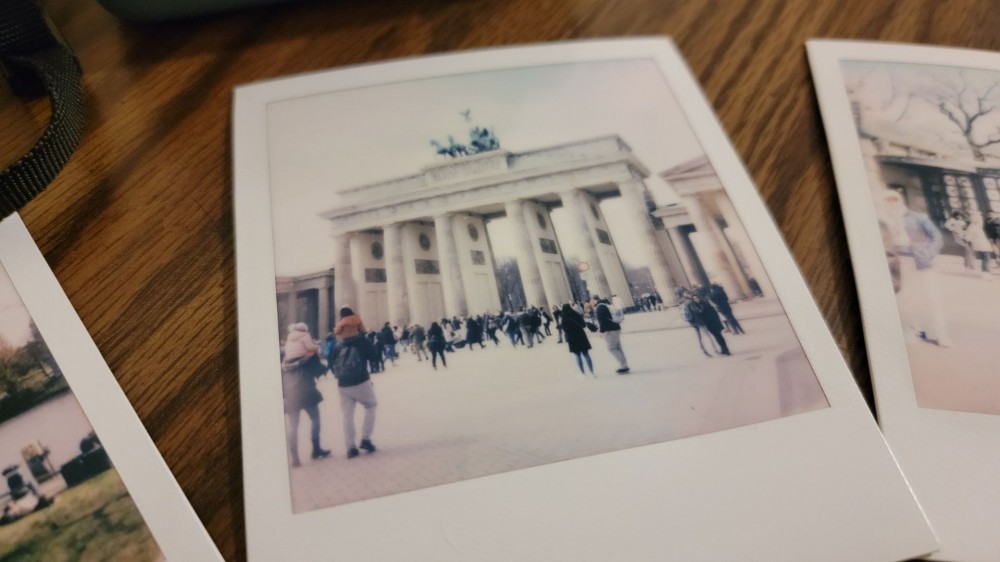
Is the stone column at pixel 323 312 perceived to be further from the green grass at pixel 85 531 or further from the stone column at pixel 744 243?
the stone column at pixel 744 243

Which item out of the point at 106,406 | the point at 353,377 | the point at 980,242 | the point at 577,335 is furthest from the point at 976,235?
the point at 106,406

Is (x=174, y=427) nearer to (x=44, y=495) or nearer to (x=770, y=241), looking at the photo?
(x=44, y=495)

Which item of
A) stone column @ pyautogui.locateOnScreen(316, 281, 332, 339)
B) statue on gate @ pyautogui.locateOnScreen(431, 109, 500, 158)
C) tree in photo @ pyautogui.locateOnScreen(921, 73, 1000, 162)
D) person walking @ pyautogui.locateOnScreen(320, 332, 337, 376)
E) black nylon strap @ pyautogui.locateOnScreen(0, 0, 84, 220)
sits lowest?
person walking @ pyautogui.locateOnScreen(320, 332, 337, 376)

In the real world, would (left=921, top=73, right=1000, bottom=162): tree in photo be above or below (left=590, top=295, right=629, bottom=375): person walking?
above

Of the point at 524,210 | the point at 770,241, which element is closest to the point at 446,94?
the point at 524,210

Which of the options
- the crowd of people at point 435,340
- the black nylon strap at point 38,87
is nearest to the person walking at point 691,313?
the crowd of people at point 435,340

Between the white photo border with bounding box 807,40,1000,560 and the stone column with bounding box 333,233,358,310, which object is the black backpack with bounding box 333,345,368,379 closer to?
the stone column with bounding box 333,233,358,310

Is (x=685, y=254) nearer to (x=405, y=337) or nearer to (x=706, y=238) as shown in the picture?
(x=706, y=238)

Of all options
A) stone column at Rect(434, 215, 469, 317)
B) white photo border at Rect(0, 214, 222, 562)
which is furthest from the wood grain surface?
stone column at Rect(434, 215, 469, 317)
